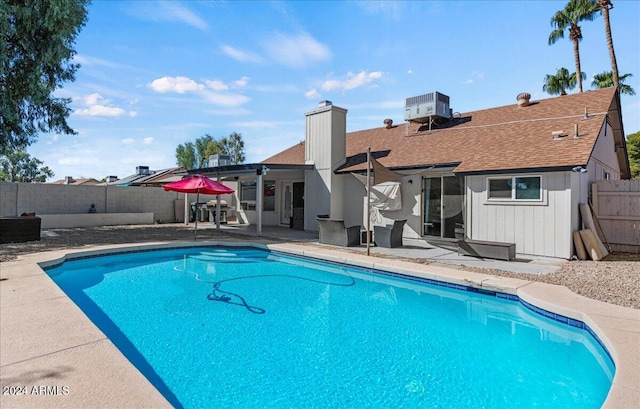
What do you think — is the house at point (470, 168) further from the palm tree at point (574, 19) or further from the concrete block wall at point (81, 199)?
the palm tree at point (574, 19)

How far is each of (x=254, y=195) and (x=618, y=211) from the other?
48.1 ft

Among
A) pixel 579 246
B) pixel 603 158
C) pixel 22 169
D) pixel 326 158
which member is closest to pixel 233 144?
pixel 22 169

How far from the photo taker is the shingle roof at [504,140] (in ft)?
29.6

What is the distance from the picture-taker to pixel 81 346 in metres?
3.42

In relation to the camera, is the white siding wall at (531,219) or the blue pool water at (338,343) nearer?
the blue pool water at (338,343)

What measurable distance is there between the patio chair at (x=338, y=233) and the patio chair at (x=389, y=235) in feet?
2.09

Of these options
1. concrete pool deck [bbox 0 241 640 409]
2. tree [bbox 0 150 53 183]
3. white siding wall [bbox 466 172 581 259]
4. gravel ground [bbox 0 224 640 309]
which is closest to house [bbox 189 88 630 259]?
white siding wall [bbox 466 172 581 259]

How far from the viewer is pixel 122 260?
379 inches

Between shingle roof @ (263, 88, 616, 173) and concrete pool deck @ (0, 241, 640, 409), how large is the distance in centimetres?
412

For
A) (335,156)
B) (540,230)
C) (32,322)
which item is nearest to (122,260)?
(32,322)

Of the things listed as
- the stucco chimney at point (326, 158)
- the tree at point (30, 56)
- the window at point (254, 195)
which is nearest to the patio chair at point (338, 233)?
the stucco chimney at point (326, 158)

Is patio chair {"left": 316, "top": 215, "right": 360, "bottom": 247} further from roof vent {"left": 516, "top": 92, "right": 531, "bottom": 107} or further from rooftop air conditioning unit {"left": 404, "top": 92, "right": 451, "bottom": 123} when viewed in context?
roof vent {"left": 516, "top": 92, "right": 531, "bottom": 107}

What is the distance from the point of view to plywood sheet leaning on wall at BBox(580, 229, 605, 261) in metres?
8.50

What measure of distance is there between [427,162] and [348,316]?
7.13 metres
